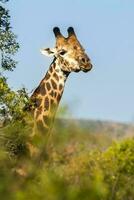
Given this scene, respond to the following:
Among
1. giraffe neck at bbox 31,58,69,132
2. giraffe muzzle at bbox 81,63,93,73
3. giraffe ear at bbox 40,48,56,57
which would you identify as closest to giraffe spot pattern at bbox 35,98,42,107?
giraffe neck at bbox 31,58,69,132

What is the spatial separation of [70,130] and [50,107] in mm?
Result: 12439

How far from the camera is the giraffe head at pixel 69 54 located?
647 inches

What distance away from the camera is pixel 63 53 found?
16.6m

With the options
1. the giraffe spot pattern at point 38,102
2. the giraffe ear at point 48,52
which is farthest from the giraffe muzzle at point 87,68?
the giraffe spot pattern at point 38,102

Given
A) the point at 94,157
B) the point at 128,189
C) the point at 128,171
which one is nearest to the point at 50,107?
the point at 128,189

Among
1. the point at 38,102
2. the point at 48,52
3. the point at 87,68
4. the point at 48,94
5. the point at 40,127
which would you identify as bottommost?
the point at 40,127

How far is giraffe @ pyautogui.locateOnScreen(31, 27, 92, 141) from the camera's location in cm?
1566

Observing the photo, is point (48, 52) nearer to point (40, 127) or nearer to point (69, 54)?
point (69, 54)

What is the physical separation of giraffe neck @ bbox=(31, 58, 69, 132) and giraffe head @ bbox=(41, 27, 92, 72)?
152mm

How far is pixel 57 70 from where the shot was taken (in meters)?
16.3

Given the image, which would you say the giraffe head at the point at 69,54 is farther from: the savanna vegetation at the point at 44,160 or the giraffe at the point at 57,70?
the savanna vegetation at the point at 44,160

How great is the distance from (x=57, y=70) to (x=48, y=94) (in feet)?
2.22

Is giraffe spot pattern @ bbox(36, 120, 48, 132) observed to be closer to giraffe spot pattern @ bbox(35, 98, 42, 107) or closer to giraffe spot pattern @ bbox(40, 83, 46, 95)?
giraffe spot pattern @ bbox(35, 98, 42, 107)

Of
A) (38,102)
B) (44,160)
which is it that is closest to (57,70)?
(38,102)
